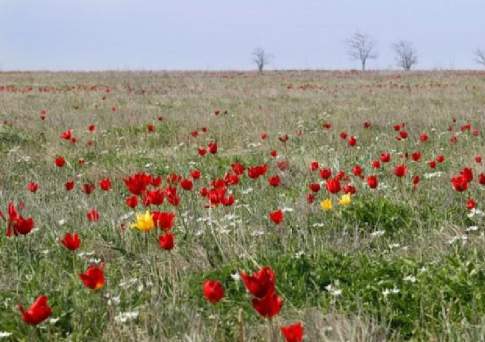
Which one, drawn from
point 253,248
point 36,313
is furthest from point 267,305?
point 253,248

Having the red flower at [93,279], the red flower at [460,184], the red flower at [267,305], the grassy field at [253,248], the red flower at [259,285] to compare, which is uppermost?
the red flower at [259,285]

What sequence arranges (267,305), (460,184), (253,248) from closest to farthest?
(267,305) < (253,248) < (460,184)

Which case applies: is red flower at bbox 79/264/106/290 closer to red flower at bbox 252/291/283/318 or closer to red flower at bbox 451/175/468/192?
red flower at bbox 252/291/283/318

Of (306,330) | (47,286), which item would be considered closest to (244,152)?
(47,286)

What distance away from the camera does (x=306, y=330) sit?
259 cm

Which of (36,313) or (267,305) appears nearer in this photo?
(267,305)

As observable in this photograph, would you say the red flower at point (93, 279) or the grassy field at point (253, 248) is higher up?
the red flower at point (93, 279)

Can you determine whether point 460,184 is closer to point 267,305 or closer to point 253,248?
point 253,248

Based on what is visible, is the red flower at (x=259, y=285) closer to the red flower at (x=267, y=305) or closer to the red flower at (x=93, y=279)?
the red flower at (x=267, y=305)

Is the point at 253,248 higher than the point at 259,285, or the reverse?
the point at 259,285

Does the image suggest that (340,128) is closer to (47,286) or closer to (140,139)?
(140,139)

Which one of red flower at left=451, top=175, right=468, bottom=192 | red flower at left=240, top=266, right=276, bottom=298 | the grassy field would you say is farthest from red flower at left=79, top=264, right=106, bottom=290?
red flower at left=451, top=175, right=468, bottom=192

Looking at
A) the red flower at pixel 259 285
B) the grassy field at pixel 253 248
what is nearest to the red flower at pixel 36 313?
the grassy field at pixel 253 248

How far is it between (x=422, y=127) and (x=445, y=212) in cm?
632
